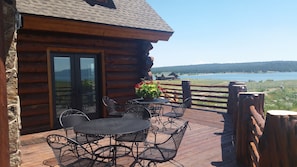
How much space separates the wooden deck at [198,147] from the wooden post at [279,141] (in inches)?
82.0

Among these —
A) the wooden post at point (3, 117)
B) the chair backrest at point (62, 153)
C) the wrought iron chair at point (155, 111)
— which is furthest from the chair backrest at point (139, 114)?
the wooden post at point (3, 117)

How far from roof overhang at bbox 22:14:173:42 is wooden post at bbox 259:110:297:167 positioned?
4684 mm

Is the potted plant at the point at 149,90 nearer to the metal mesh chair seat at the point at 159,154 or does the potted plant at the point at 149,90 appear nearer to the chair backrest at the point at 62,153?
the metal mesh chair seat at the point at 159,154

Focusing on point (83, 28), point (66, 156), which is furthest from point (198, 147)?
point (83, 28)

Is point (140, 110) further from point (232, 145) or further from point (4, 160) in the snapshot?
point (4, 160)

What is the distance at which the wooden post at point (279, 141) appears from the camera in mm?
1316

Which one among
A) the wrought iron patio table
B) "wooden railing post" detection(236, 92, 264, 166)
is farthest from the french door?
"wooden railing post" detection(236, 92, 264, 166)

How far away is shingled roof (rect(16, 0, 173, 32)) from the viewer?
196 inches

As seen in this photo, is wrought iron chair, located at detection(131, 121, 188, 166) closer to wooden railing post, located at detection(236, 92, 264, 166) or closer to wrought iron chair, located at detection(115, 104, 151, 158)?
wrought iron chair, located at detection(115, 104, 151, 158)

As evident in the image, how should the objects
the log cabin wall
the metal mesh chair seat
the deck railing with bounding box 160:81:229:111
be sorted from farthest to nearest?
the deck railing with bounding box 160:81:229:111, the log cabin wall, the metal mesh chair seat

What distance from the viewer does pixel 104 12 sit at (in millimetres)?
6258

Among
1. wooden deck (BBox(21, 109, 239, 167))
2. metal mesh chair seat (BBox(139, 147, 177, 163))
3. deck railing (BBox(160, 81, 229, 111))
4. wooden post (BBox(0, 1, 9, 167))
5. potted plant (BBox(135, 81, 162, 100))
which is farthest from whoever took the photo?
deck railing (BBox(160, 81, 229, 111))

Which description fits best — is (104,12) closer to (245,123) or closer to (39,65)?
(39,65)

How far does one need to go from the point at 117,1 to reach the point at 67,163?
228 inches
